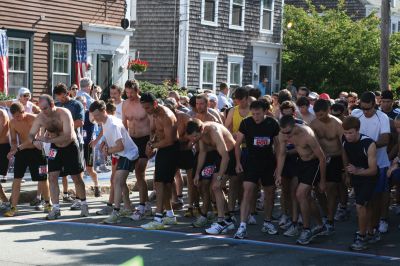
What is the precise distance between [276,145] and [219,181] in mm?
932

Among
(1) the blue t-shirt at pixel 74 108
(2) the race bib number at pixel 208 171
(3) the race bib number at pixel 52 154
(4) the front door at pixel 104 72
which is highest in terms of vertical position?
(4) the front door at pixel 104 72

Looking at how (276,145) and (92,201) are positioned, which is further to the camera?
(92,201)

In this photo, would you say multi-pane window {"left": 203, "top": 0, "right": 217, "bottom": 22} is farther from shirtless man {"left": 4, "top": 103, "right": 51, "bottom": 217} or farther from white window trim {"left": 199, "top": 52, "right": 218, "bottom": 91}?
shirtless man {"left": 4, "top": 103, "right": 51, "bottom": 217}

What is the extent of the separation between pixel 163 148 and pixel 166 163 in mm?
218

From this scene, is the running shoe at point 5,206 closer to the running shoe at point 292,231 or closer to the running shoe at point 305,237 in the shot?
the running shoe at point 292,231

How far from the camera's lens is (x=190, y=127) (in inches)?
414

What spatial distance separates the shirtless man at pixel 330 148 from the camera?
10.9 metres

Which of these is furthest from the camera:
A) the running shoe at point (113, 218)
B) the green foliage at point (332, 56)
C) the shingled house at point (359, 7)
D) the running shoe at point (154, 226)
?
the shingled house at point (359, 7)

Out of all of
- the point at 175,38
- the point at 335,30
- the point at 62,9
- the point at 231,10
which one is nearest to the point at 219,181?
the point at 62,9

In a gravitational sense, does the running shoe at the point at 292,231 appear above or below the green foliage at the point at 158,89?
below

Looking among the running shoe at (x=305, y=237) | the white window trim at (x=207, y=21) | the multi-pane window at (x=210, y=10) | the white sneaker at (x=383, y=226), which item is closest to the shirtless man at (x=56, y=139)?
the running shoe at (x=305, y=237)

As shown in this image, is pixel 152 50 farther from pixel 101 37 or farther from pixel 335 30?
pixel 335 30

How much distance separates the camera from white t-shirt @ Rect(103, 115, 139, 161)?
11.4m

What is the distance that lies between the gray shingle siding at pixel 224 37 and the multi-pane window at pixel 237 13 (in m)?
0.25
